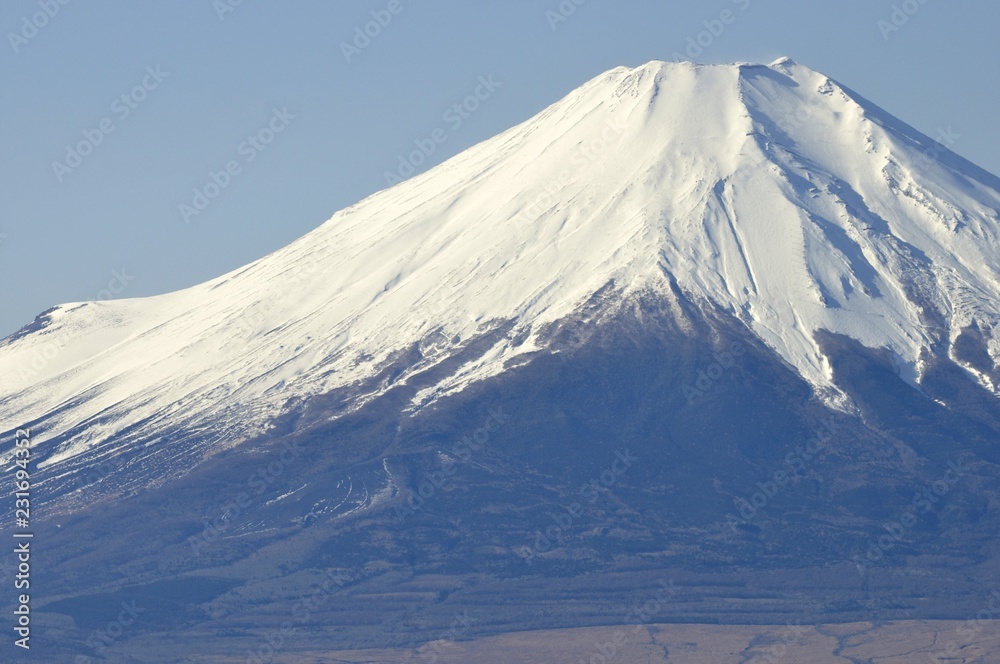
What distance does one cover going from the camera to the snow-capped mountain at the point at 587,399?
359 ft

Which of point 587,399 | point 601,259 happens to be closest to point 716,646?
point 587,399

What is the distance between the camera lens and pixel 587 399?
124750 millimetres

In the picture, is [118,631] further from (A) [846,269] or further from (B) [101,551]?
(A) [846,269]

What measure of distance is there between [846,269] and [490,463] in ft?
95.2

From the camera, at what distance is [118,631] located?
105 m

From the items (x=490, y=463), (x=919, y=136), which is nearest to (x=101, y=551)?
(x=490, y=463)

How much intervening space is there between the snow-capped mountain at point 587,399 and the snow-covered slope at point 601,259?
0.30 m

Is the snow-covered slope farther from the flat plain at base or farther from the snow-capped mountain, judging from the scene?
the flat plain at base

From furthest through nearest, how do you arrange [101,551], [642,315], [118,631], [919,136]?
[919,136]
[642,315]
[101,551]
[118,631]

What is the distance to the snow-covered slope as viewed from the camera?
428 feet

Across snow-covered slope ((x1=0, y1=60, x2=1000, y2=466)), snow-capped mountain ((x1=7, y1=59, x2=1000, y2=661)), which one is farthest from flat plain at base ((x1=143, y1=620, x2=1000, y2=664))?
snow-covered slope ((x1=0, y1=60, x2=1000, y2=466))

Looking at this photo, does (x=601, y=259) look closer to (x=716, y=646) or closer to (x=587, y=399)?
(x=587, y=399)

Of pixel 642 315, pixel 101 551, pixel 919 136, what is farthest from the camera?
pixel 919 136

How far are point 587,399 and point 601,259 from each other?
45.5ft
